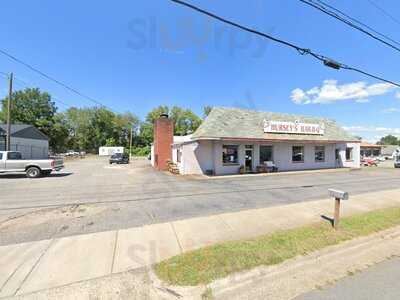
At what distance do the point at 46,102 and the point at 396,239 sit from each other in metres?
84.7

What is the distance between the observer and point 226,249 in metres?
4.99

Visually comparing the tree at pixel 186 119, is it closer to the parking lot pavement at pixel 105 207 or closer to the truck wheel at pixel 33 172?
the truck wheel at pixel 33 172

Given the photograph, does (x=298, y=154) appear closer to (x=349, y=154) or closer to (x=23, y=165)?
(x=349, y=154)

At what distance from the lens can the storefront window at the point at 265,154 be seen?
22656 mm

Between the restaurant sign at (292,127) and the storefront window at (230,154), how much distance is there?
3672 mm

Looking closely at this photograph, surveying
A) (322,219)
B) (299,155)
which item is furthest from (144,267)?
(299,155)

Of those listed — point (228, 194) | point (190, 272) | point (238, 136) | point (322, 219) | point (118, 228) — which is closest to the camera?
point (190, 272)

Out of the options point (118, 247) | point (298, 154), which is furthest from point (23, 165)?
point (298, 154)

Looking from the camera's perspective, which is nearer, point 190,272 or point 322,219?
point 190,272

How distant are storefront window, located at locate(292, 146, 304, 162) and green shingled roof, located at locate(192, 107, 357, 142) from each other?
1.17 m

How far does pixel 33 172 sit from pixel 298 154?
888 inches

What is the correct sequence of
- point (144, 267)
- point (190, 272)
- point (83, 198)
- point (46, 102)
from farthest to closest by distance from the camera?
point (46, 102)
point (83, 198)
point (144, 267)
point (190, 272)

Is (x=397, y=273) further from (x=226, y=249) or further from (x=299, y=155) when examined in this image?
(x=299, y=155)

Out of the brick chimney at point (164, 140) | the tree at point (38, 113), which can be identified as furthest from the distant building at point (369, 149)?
the tree at point (38, 113)
